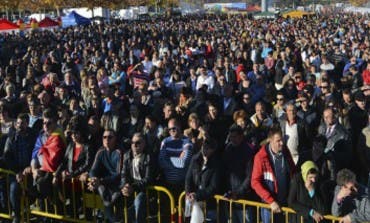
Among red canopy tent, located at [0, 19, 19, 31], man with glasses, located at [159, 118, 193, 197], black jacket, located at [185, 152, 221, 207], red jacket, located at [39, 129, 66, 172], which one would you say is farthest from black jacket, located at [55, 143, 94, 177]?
red canopy tent, located at [0, 19, 19, 31]

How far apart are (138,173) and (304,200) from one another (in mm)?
2061

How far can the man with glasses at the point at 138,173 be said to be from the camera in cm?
675

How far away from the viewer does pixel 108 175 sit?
7082mm

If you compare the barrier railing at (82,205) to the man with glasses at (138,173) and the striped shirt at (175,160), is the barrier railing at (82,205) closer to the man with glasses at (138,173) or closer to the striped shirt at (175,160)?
the man with glasses at (138,173)

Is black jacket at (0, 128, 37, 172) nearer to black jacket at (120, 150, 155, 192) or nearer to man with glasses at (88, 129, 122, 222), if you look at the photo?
man with glasses at (88, 129, 122, 222)

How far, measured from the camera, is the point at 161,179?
23.4ft

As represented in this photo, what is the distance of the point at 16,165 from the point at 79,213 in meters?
1.15

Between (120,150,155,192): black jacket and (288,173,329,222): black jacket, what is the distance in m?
1.76

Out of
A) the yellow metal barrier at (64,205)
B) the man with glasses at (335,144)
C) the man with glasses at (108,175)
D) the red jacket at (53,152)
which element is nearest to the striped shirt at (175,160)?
the man with glasses at (108,175)

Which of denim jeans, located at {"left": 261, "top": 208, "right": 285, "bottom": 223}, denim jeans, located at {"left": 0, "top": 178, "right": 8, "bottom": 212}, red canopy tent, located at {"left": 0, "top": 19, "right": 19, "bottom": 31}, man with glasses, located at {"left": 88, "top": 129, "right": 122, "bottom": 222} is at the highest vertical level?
red canopy tent, located at {"left": 0, "top": 19, "right": 19, "bottom": 31}

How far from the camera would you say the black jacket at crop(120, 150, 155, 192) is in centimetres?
675

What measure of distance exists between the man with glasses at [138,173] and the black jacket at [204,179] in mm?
529

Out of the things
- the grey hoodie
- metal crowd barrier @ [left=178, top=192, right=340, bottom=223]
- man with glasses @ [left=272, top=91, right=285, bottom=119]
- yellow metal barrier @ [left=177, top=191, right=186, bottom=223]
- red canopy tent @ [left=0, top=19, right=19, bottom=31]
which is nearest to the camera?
the grey hoodie

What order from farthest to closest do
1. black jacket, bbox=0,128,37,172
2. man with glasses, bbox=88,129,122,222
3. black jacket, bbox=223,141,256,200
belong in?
black jacket, bbox=0,128,37,172 → man with glasses, bbox=88,129,122,222 → black jacket, bbox=223,141,256,200
